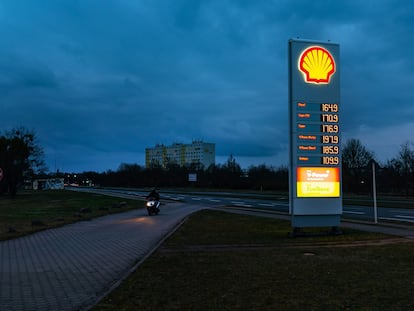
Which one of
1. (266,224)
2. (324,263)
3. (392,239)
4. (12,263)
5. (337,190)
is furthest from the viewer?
(266,224)

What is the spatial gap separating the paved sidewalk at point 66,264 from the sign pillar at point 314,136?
4.73 metres

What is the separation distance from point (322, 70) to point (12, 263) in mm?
10954

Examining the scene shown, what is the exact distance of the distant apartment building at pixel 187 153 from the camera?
486 feet

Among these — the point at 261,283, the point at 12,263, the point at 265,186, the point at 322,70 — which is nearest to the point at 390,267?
the point at 261,283

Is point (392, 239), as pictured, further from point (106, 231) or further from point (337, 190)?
point (106, 231)

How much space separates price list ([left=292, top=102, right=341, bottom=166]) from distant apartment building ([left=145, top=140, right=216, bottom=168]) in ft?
408

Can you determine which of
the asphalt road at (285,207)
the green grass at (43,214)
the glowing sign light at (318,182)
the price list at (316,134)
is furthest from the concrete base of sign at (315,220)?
the green grass at (43,214)

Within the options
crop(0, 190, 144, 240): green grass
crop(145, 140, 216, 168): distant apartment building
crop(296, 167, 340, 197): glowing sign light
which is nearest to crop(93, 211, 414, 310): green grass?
crop(296, 167, 340, 197): glowing sign light

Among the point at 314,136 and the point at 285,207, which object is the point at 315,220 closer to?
the point at 314,136

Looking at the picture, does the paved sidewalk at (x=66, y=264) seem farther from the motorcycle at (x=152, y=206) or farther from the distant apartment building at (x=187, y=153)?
the distant apartment building at (x=187, y=153)

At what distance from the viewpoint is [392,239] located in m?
13.2

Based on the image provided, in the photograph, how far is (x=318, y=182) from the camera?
1520cm

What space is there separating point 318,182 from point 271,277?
7.89 m

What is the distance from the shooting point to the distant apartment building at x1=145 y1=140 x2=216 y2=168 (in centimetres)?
14825
